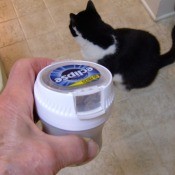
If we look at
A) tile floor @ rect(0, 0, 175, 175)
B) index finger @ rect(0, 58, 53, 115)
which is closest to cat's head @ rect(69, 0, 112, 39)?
tile floor @ rect(0, 0, 175, 175)

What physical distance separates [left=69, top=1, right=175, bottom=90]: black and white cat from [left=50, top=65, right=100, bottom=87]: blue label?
60 cm

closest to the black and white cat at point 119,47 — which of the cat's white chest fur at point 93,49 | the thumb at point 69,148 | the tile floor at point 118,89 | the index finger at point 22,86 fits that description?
the cat's white chest fur at point 93,49

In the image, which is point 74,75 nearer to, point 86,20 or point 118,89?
point 86,20

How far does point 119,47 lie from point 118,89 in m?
0.19

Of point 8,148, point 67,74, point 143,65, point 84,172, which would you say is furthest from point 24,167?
point 143,65

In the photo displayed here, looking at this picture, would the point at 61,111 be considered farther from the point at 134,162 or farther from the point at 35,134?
the point at 134,162

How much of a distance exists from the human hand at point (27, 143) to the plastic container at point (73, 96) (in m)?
0.02

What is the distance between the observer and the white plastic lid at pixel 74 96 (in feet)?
1.41

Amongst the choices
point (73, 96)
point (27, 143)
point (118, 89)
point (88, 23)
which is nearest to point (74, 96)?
point (73, 96)

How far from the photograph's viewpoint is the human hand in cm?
45

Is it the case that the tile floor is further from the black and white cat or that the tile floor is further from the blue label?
the blue label

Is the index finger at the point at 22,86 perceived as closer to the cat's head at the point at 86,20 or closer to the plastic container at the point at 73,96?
the plastic container at the point at 73,96

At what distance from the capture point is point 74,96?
1.38 ft

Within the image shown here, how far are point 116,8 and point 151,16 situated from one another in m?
0.16
